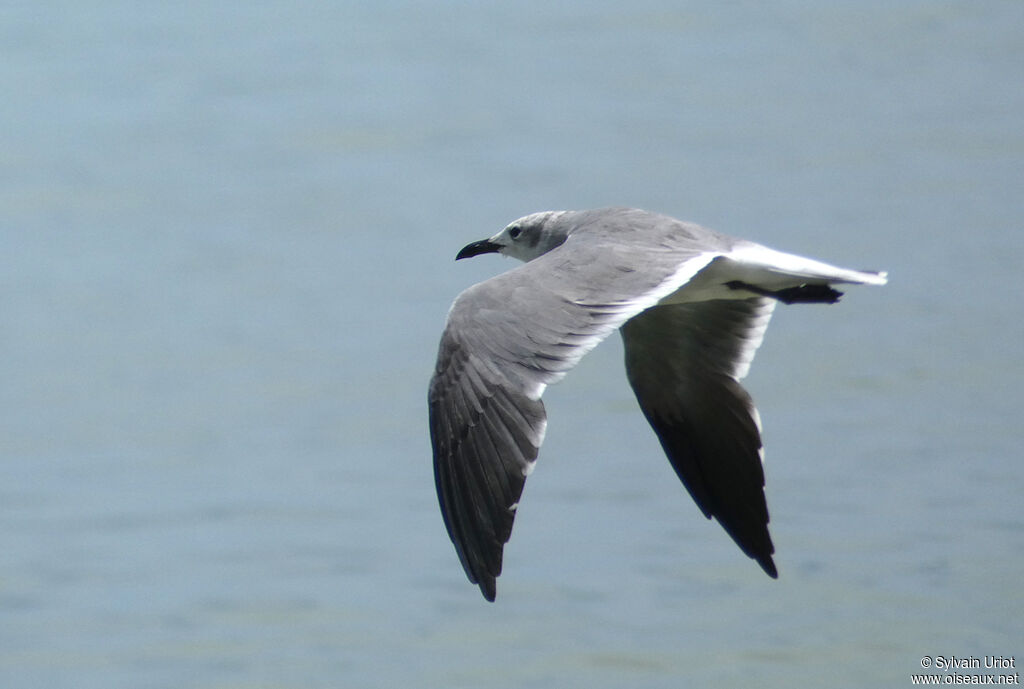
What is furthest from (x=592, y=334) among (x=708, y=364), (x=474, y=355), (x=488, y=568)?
(x=708, y=364)

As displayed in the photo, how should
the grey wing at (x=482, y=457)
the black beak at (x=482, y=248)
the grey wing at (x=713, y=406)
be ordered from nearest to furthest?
the grey wing at (x=482, y=457) → the grey wing at (x=713, y=406) → the black beak at (x=482, y=248)

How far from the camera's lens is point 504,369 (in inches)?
172

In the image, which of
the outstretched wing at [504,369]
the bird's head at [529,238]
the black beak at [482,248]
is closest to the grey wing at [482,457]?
the outstretched wing at [504,369]

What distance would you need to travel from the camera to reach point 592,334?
4.41 metres

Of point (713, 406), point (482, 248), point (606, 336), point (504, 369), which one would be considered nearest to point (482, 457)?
point (504, 369)

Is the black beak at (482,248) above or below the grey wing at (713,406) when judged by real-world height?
above

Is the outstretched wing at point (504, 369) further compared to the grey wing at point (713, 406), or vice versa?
the grey wing at point (713, 406)

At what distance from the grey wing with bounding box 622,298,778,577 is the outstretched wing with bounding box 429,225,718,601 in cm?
106

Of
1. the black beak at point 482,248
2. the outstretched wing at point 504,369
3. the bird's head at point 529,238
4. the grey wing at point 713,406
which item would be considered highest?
the outstretched wing at point 504,369

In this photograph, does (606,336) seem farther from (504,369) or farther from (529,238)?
(529,238)

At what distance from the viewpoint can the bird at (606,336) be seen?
14.0 ft

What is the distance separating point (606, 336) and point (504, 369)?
28 cm

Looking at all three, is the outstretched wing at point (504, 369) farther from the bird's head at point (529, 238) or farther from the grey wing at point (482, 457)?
the bird's head at point (529, 238)

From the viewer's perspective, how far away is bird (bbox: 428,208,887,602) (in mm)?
4273
